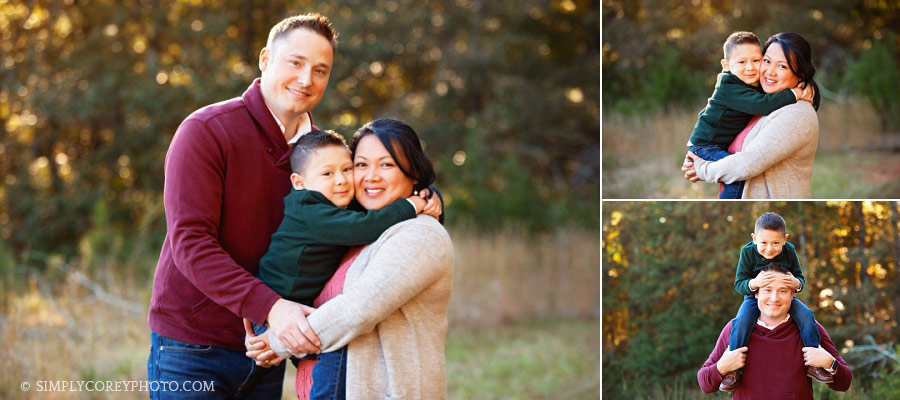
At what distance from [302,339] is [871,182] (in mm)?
3045

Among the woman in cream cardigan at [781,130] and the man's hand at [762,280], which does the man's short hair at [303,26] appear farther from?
the man's hand at [762,280]

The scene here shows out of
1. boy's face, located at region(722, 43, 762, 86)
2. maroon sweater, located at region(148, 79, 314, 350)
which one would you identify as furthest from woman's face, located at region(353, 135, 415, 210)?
boy's face, located at region(722, 43, 762, 86)

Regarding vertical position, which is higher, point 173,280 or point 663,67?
point 663,67

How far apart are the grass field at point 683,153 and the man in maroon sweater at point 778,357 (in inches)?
29.5

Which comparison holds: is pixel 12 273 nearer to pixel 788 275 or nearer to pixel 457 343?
pixel 457 343

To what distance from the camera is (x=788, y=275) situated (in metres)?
2.85

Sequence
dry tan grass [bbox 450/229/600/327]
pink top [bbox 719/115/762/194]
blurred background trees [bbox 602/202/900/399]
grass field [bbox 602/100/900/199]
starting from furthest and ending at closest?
dry tan grass [bbox 450/229/600/327] → grass field [bbox 602/100/900/199] → blurred background trees [bbox 602/202/900/399] → pink top [bbox 719/115/762/194]

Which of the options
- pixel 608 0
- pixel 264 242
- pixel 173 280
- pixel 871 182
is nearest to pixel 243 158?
pixel 264 242

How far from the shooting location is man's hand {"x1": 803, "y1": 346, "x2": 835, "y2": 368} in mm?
2846

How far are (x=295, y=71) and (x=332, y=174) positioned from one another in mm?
478

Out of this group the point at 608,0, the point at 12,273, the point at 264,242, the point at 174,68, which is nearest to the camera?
the point at 264,242

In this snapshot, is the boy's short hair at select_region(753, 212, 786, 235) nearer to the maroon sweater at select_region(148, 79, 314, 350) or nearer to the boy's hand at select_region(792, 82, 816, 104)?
the boy's hand at select_region(792, 82, 816, 104)

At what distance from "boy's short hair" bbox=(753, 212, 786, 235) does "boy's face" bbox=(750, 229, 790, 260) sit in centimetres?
1

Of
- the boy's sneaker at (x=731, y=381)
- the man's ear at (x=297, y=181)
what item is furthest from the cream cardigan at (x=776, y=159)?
the man's ear at (x=297, y=181)
